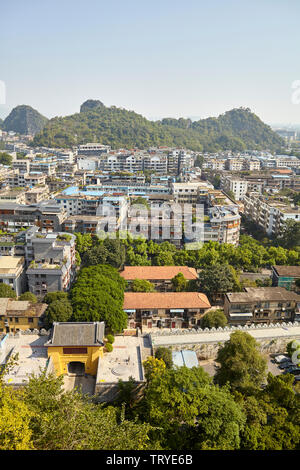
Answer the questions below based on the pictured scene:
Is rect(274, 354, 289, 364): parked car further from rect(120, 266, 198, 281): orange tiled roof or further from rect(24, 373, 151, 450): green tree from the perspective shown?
rect(24, 373, 151, 450): green tree

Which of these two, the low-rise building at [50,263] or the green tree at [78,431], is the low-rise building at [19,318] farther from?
the green tree at [78,431]

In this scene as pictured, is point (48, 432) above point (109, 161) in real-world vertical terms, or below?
below

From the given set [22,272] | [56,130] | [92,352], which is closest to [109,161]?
[56,130]

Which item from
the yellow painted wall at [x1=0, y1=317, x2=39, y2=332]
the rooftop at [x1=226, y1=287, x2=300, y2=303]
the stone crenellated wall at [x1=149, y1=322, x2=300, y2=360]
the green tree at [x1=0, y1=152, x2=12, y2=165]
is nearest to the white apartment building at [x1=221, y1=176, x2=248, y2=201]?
the rooftop at [x1=226, y1=287, x2=300, y2=303]

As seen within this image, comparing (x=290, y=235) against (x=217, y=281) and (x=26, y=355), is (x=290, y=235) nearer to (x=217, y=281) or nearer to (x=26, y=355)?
(x=217, y=281)

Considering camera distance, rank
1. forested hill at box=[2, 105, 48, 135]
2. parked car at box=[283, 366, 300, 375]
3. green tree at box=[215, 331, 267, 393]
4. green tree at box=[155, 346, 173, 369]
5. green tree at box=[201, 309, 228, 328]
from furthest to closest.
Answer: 1. forested hill at box=[2, 105, 48, 135]
2. green tree at box=[201, 309, 228, 328]
3. parked car at box=[283, 366, 300, 375]
4. green tree at box=[155, 346, 173, 369]
5. green tree at box=[215, 331, 267, 393]
